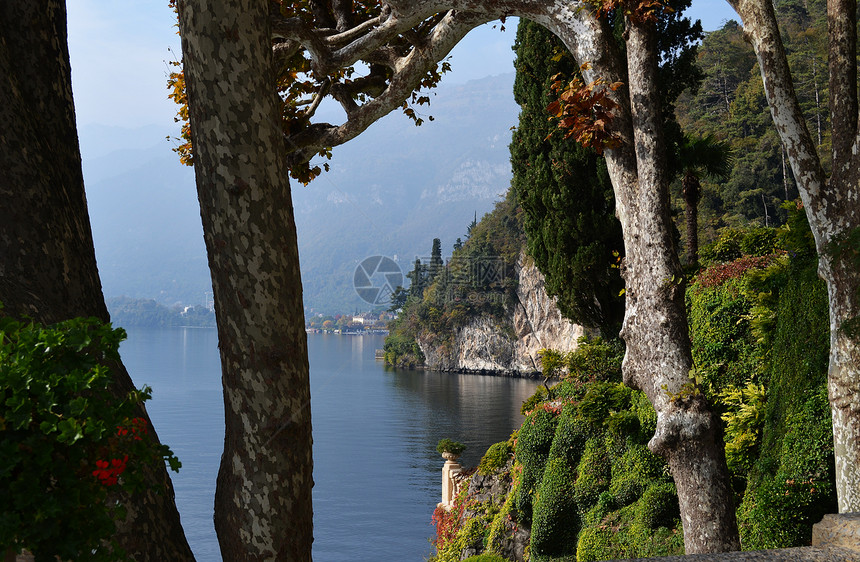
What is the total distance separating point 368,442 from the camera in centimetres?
5188

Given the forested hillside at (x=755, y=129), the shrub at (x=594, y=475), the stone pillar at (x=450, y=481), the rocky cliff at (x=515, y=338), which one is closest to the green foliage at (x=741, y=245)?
the shrub at (x=594, y=475)

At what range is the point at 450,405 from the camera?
58219 mm

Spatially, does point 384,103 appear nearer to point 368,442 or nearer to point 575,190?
point 575,190

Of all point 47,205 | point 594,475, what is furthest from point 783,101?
point 594,475

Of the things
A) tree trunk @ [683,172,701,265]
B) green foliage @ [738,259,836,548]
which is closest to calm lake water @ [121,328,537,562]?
tree trunk @ [683,172,701,265]

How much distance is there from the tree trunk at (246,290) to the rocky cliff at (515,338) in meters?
52.1

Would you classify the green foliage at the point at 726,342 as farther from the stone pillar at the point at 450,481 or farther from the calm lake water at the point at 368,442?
the calm lake water at the point at 368,442

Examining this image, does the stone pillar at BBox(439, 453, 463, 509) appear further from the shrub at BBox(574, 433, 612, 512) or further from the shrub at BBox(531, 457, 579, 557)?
the shrub at BBox(574, 433, 612, 512)

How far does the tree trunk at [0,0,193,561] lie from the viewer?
2.43 metres

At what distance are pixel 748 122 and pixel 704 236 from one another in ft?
26.9

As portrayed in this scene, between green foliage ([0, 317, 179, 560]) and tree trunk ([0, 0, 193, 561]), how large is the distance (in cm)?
54

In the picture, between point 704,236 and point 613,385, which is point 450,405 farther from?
point 613,385

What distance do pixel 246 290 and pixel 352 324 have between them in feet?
600

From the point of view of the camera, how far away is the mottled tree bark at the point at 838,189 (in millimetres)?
4262
